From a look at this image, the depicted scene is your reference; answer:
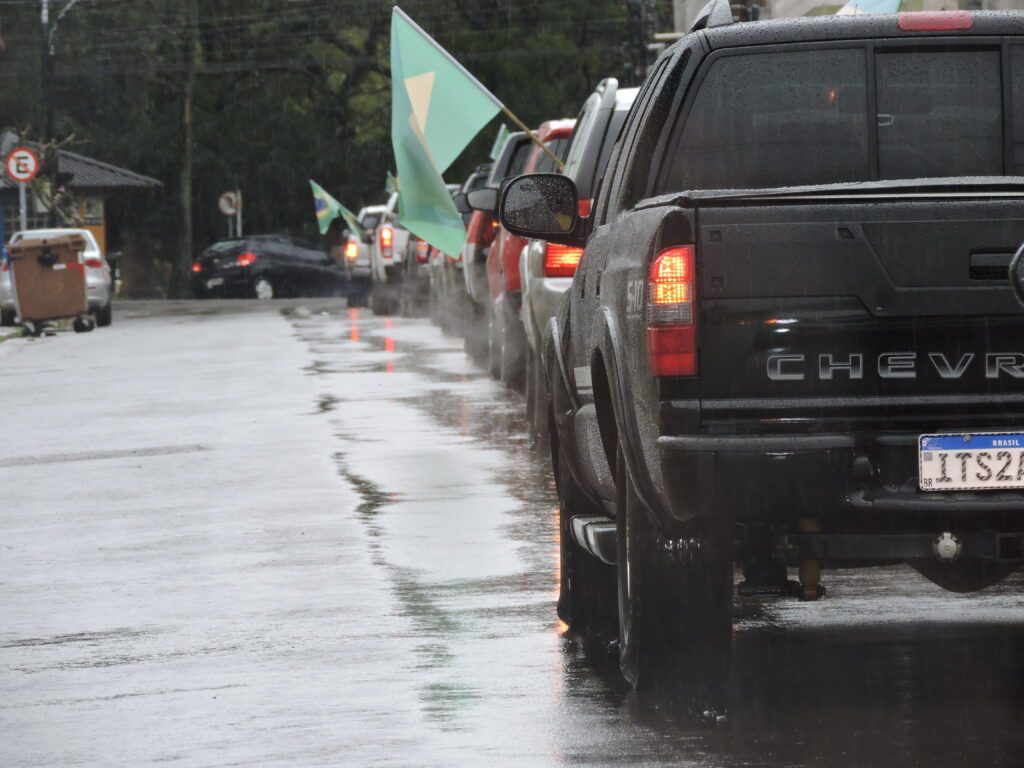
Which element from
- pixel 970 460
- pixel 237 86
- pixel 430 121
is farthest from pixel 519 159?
pixel 237 86

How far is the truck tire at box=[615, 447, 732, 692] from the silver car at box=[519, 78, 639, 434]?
7.73 metres

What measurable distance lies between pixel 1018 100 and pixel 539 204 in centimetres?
171

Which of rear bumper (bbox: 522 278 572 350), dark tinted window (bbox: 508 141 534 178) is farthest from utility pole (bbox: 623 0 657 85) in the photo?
rear bumper (bbox: 522 278 572 350)

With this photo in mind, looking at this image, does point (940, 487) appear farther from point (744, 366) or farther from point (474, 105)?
point (474, 105)

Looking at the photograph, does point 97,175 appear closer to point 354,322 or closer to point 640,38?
point 640,38

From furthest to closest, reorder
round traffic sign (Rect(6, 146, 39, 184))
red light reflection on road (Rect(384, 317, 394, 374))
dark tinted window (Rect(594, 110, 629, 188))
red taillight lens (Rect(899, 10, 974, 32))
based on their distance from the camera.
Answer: round traffic sign (Rect(6, 146, 39, 184)) → red light reflection on road (Rect(384, 317, 394, 374)) → dark tinted window (Rect(594, 110, 629, 188)) → red taillight lens (Rect(899, 10, 974, 32))

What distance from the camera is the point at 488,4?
7231 cm

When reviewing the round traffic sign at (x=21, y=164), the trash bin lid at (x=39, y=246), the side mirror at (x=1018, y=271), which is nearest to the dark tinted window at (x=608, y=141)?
the side mirror at (x=1018, y=271)

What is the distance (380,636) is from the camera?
8.76 meters

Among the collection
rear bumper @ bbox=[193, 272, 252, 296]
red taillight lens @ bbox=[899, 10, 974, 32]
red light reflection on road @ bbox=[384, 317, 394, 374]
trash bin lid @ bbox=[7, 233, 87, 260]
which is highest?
red taillight lens @ bbox=[899, 10, 974, 32]

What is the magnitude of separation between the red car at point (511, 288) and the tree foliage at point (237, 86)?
157 ft

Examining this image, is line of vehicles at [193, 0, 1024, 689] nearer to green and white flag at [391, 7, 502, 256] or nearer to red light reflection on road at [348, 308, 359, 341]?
green and white flag at [391, 7, 502, 256]

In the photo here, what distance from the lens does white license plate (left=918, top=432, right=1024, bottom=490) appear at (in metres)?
6.45

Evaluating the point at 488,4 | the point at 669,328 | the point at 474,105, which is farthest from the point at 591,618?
the point at 488,4
